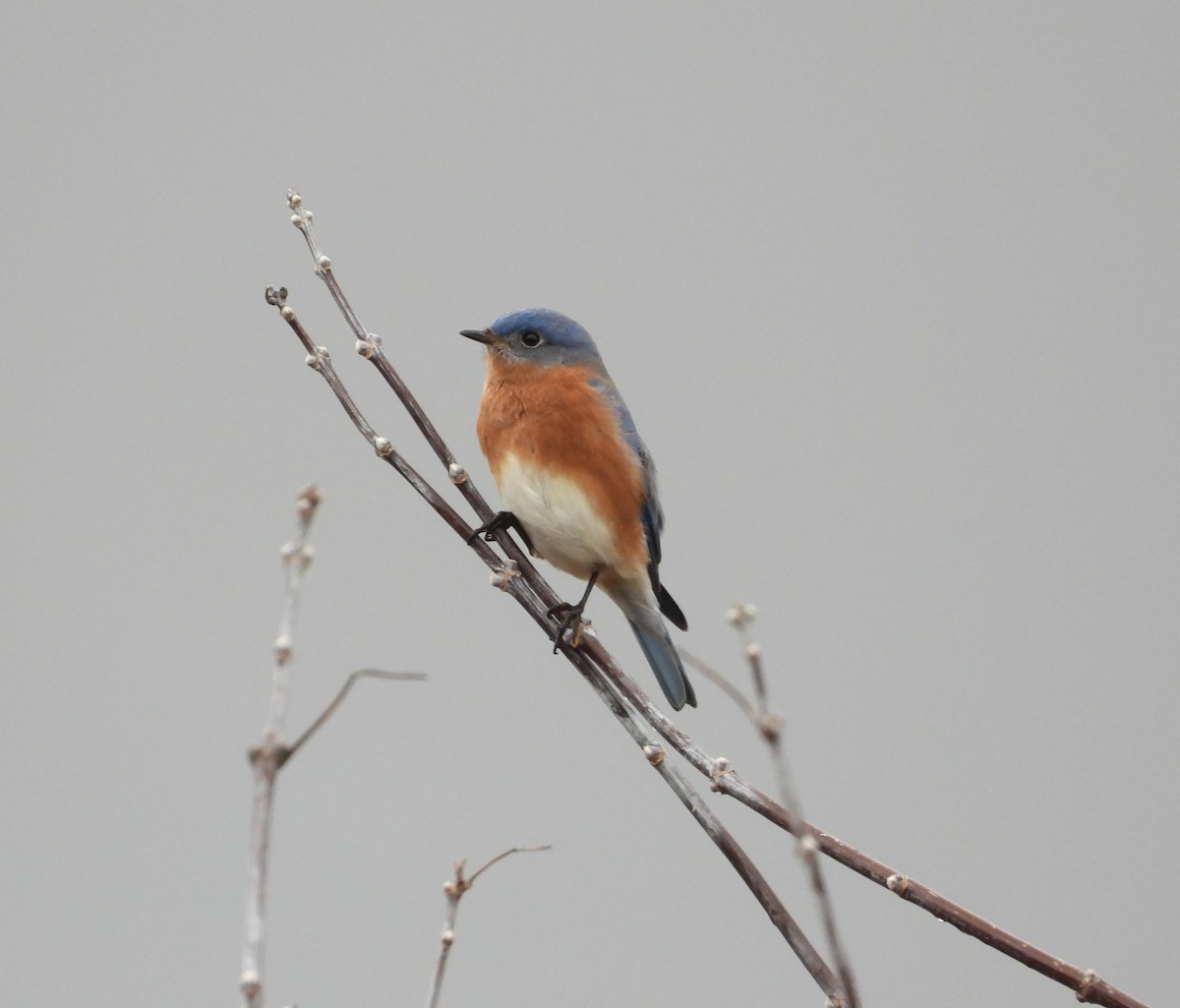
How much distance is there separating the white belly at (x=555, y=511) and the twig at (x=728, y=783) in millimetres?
634

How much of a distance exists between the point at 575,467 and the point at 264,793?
159 cm

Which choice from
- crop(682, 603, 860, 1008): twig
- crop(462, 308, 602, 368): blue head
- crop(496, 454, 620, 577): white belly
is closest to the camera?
crop(682, 603, 860, 1008): twig

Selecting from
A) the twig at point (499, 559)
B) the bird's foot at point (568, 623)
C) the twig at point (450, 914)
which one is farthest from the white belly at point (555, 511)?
the twig at point (450, 914)

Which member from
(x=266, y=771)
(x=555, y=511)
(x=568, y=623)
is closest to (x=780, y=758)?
(x=266, y=771)

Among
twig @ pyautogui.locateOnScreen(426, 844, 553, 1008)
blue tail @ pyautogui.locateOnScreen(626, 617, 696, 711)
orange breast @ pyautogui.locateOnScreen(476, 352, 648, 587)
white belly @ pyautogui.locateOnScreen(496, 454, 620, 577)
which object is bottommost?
twig @ pyautogui.locateOnScreen(426, 844, 553, 1008)

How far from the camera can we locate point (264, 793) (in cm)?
80

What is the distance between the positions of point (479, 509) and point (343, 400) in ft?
1.06

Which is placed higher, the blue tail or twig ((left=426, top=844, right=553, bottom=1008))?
the blue tail

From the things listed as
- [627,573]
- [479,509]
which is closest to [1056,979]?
[479,509]

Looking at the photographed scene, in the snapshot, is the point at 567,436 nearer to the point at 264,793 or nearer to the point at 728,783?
the point at 728,783

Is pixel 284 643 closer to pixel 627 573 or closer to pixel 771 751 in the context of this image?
Result: pixel 771 751

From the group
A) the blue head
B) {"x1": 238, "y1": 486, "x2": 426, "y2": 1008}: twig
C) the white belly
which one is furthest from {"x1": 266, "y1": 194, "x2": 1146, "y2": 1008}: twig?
the blue head

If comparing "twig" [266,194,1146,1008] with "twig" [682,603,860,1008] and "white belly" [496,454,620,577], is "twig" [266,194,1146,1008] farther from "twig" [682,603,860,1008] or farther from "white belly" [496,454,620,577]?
"white belly" [496,454,620,577]

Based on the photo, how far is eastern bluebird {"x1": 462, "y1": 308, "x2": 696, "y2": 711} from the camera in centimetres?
234
